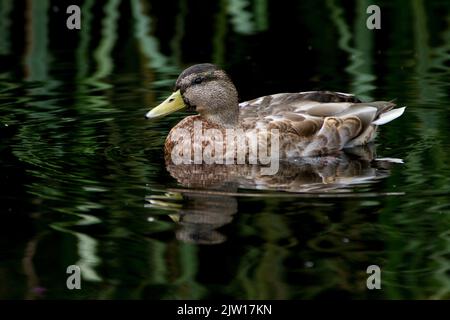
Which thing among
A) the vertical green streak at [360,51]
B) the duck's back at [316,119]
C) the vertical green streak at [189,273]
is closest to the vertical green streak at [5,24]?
the vertical green streak at [360,51]

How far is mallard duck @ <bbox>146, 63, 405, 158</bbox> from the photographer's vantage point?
31.8ft

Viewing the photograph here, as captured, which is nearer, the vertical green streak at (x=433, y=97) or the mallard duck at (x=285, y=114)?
the vertical green streak at (x=433, y=97)

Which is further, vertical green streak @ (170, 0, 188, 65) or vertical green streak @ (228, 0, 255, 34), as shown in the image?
vertical green streak @ (228, 0, 255, 34)

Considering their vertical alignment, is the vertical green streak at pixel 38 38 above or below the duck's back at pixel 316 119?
above

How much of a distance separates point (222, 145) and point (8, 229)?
256cm

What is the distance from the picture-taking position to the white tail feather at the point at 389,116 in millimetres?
9883

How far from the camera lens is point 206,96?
9836 millimetres

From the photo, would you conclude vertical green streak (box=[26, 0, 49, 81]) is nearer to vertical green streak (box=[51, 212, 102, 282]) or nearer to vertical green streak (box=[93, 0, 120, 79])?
vertical green streak (box=[93, 0, 120, 79])

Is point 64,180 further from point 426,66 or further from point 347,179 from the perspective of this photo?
point 426,66

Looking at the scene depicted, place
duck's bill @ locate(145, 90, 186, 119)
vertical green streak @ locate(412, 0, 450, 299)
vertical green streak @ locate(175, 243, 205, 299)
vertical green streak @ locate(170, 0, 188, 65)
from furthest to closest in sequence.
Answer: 1. vertical green streak @ locate(170, 0, 188, 65)
2. duck's bill @ locate(145, 90, 186, 119)
3. vertical green streak @ locate(412, 0, 450, 299)
4. vertical green streak @ locate(175, 243, 205, 299)

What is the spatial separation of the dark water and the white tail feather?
0.51 ft

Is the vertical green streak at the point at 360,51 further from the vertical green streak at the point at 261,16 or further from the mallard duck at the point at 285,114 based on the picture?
the mallard duck at the point at 285,114

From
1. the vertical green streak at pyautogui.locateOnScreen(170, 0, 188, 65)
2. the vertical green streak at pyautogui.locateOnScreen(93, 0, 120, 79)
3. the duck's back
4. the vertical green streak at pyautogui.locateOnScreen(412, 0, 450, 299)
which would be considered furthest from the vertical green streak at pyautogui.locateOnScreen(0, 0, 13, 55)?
the vertical green streak at pyautogui.locateOnScreen(412, 0, 450, 299)

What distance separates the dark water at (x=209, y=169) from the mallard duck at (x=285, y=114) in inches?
9.5
